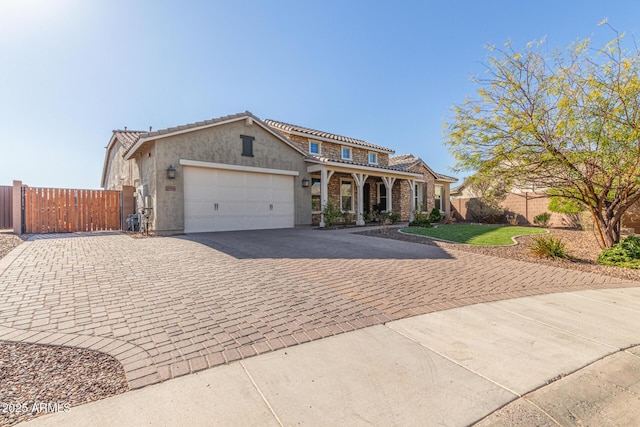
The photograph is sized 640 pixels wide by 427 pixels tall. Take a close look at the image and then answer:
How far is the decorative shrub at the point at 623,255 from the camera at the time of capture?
6.76 meters

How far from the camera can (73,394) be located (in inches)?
80.7

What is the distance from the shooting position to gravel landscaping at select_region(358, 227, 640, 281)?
6.48 meters

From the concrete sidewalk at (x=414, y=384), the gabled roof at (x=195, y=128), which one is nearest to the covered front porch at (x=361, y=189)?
the gabled roof at (x=195, y=128)

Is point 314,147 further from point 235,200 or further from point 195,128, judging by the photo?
point 195,128

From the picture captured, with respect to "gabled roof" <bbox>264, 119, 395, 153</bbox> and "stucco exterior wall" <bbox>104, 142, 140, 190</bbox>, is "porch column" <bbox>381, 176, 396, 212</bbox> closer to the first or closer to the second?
"gabled roof" <bbox>264, 119, 395, 153</bbox>

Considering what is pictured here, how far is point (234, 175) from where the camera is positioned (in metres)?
12.2

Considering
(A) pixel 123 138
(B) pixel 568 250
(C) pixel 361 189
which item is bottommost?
(B) pixel 568 250

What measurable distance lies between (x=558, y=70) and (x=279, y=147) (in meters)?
10.2

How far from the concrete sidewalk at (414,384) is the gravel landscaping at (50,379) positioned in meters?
0.16

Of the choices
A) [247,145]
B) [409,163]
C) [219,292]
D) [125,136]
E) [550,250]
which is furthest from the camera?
[409,163]

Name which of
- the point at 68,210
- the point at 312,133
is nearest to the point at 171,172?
the point at 68,210

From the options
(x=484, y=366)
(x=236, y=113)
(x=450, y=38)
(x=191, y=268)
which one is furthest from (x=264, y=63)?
(x=484, y=366)

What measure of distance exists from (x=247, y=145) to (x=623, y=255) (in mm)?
12657

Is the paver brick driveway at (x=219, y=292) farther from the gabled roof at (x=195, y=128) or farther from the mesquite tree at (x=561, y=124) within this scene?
the gabled roof at (x=195, y=128)
